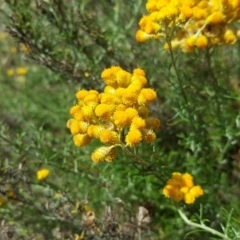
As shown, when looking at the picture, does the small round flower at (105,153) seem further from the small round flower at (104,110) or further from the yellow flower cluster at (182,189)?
the yellow flower cluster at (182,189)

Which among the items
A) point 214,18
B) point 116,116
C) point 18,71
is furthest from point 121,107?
point 18,71

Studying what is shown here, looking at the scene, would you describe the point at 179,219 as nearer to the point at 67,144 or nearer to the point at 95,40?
the point at 67,144

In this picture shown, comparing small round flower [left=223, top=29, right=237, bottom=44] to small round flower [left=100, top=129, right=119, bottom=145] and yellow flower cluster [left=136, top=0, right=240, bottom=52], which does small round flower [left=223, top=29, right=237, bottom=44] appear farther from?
small round flower [left=100, top=129, right=119, bottom=145]

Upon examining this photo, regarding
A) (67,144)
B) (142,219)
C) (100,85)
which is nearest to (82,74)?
(100,85)

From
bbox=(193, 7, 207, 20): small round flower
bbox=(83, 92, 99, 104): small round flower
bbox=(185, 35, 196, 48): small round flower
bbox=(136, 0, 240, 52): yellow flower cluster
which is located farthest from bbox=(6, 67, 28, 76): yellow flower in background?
bbox=(83, 92, 99, 104): small round flower

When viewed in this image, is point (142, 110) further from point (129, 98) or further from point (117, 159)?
point (117, 159)
